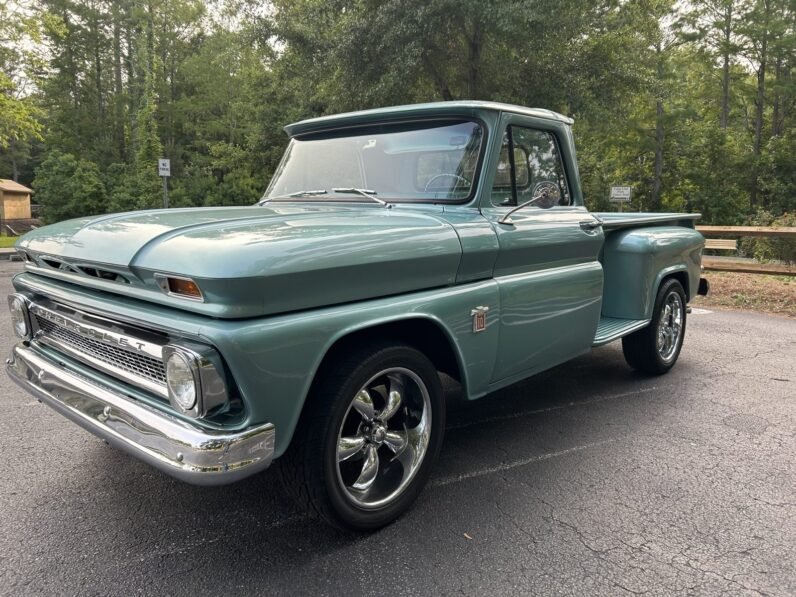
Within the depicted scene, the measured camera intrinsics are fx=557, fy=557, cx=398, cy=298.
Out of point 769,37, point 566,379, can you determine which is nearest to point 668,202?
point 769,37

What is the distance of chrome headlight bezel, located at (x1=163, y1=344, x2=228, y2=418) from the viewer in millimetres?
1851

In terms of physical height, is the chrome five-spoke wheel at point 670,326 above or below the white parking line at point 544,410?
above

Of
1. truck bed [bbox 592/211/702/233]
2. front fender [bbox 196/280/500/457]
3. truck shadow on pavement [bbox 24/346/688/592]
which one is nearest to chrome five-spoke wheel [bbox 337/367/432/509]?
truck shadow on pavement [bbox 24/346/688/592]

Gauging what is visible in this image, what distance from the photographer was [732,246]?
11641 millimetres

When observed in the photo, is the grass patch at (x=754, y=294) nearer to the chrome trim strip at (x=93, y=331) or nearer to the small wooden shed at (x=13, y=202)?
the chrome trim strip at (x=93, y=331)

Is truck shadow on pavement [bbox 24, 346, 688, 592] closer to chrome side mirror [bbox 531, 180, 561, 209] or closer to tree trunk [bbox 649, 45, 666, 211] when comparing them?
chrome side mirror [bbox 531, 180, 561, 209]

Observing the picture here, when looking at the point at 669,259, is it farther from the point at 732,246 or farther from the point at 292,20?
the point at 292,20

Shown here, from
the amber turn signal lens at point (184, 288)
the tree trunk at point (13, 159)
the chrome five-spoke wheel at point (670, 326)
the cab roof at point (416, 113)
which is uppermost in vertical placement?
the tree trunk at point (13, 159)

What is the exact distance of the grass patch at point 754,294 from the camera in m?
8.30

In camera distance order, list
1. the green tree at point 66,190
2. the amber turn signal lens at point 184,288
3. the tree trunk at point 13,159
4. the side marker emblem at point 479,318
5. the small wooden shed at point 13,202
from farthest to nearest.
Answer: the tree trunk at point 13,159 → the small wooden shed at point 13,202 → the green tree at point 66,190 → the side marker emblem at point 479,318 → the amber turn signal lens at point 184,288

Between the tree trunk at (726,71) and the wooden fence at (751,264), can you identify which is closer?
the wooden fence at (751,264)

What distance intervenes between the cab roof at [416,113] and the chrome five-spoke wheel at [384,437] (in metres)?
1.51

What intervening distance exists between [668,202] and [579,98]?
16.0m

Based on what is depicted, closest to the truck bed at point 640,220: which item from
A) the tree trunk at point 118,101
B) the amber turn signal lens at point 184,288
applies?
the amber turn signal lens at point 184,288
